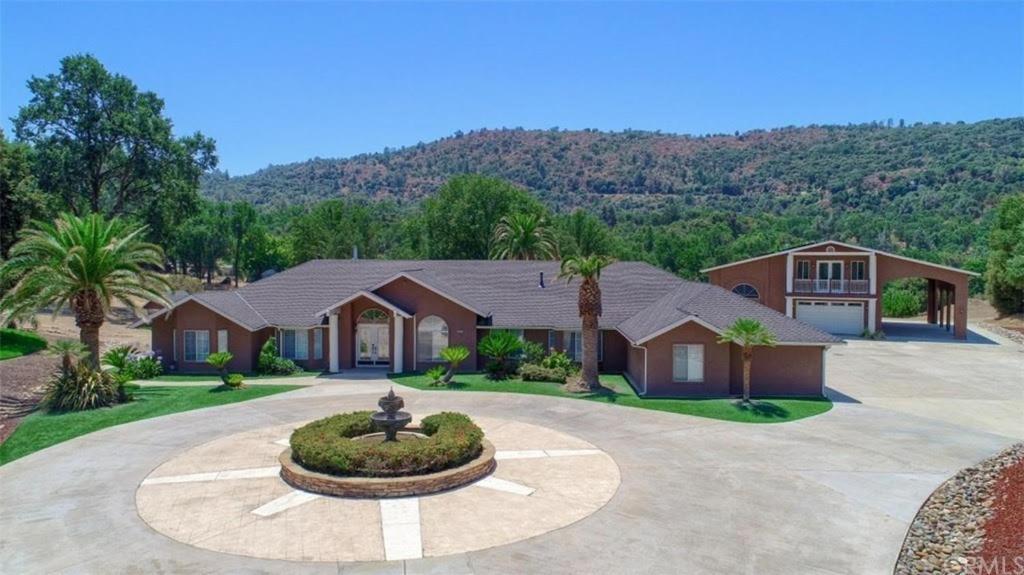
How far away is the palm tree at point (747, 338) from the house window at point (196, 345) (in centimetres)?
2297

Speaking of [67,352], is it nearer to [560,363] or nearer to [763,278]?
[560,363]

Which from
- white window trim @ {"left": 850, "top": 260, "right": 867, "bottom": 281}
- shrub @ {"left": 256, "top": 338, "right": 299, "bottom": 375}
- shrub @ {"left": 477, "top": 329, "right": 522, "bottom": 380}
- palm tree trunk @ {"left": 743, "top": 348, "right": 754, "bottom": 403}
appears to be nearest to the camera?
palm tree trunk @ {"left": 743, "top": 348, "right": 754, "bottom": 403}

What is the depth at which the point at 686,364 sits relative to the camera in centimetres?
2677

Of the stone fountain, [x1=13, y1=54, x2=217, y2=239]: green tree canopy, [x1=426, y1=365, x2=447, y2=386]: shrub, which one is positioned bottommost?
[x1=426, y1=365, x2=447, y2=386]: shrub

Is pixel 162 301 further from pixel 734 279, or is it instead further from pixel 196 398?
pixel 734 279

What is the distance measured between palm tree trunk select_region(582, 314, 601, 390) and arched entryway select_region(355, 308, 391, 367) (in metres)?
10.3

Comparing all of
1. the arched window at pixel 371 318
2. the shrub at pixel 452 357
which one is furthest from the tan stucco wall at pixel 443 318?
the shrub at pixel 452 357

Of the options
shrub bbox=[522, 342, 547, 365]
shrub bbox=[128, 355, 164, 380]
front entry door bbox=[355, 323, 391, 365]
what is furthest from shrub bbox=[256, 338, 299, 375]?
shrub bbox=[522, 342, 547, 365]

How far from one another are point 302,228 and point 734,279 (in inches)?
1639

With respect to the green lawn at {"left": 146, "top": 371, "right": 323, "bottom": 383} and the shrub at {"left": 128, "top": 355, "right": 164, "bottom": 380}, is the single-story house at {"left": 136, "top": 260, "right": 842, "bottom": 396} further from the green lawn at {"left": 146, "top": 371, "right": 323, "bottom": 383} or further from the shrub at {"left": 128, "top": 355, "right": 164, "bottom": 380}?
the shrub at {"left": 128, "top": 355, "right": 164, "bottom": 380}

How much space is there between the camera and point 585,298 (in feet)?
89.6

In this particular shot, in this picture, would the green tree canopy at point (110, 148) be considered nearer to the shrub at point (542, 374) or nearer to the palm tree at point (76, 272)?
the palm tree at point (76, 272)

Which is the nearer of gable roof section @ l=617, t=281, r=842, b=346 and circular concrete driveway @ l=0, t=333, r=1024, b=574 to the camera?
circular concrete driveway @ l=0, t=333, r=1024, b=574

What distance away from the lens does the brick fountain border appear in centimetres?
1503
